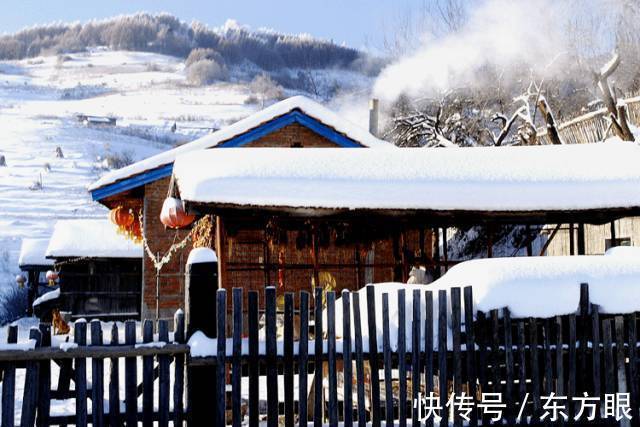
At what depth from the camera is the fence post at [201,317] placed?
5379mm

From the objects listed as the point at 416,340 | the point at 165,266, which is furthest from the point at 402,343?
the point at 165,266

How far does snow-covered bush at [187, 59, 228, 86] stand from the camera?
131 meters

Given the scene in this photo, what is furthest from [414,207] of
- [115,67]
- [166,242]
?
[115,67]

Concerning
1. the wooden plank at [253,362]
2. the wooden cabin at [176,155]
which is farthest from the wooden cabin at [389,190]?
the wooden cabin at [176,155]

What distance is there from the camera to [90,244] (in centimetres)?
2289

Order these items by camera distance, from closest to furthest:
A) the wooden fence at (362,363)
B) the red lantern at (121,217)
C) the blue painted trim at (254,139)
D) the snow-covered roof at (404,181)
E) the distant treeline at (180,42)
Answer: the wooden fence at (362,363)
the snow-covered roof at (404,181)
the blue painted trim at (254,139)
the red lantern at (121,217)
the distant treeline at (180,42)

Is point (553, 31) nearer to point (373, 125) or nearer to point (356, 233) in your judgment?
point (373, 125)

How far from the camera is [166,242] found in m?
17.6

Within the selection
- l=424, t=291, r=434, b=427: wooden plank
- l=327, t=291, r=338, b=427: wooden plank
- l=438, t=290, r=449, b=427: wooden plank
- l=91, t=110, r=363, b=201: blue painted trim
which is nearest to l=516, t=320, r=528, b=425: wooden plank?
l=438, t=290, r=449, b=427: wooden plank

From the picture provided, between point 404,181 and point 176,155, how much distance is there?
26.9 feet

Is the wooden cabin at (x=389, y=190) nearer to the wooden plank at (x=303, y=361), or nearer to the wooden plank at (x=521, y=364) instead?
the wooden plank at (x=303, y=361)

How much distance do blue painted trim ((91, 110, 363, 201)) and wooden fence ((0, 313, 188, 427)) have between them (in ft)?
39.6

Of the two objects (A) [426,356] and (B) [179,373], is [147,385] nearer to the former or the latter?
(B) [179,373]

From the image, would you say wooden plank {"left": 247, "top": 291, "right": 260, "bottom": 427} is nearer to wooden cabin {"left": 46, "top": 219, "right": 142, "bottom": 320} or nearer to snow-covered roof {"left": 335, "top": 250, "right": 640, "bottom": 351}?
snow-covered roof {"left": 335, "top": 250, "right": 640, "bottom": 351}
